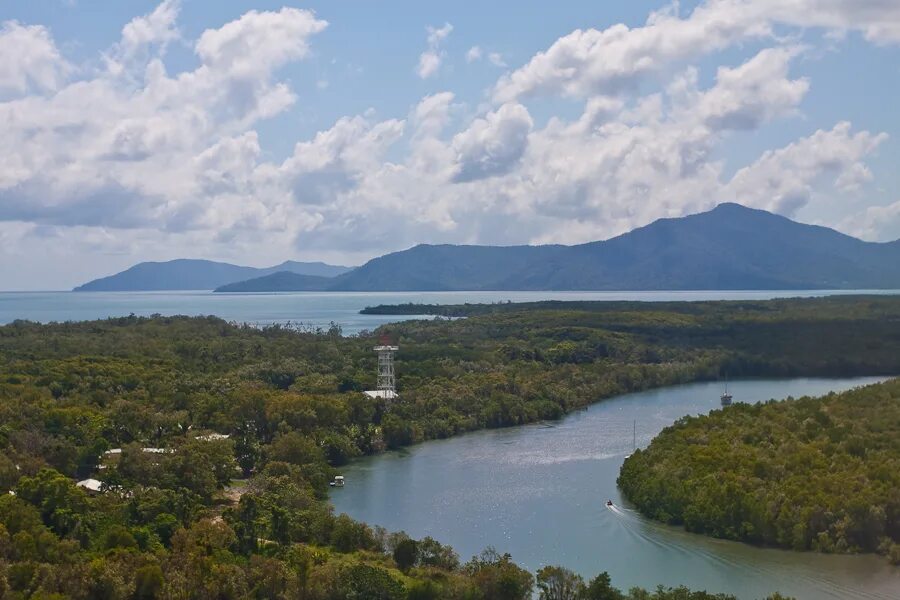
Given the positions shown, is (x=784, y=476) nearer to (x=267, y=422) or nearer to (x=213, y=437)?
(x=267, y=422)

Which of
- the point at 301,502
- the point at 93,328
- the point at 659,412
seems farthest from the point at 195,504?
the point at 93,328

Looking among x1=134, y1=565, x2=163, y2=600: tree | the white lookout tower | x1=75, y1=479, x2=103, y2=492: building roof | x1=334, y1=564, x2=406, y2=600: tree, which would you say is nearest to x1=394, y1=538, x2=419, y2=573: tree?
x1=334, y1=564, x2=406, y2=600: tree

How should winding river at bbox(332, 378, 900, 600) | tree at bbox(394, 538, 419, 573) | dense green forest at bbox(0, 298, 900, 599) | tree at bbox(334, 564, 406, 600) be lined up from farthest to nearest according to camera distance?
winding river at bbox(332, 378, 900, 600) → tree at bbox(394, 538, 419, 573) → dense green forest at bbox(0, 298, 900, 599) → tree at bbox(334, 564, 406, 600)

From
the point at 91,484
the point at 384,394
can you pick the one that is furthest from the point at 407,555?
the point at 384,394

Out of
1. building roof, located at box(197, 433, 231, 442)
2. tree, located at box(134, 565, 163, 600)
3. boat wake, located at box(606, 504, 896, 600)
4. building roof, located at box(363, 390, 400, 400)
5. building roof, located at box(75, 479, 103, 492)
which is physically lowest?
boat wake, located at box(606, 504, 896, 600)

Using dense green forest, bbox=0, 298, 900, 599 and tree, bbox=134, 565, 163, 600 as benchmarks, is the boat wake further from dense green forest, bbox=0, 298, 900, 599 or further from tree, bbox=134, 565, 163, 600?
tree, bbox=134, 565, 163, 600
